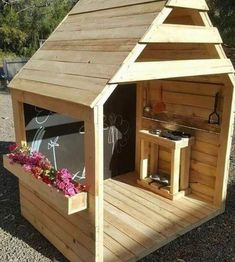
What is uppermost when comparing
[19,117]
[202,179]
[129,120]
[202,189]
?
[19,117]

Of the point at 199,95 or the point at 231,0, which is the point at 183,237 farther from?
the point at 231,0

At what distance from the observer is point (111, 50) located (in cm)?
276

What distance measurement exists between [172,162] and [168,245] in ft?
3.67

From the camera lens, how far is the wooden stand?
13.6 feet

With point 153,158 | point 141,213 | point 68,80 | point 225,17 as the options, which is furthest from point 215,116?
point 225,17

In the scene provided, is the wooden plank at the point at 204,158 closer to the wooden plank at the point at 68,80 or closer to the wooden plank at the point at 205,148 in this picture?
the wooden plank at the point at 205,148

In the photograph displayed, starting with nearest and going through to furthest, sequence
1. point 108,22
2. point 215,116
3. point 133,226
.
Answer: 1. point 108,22
2. point 133,226
3. point 215,116

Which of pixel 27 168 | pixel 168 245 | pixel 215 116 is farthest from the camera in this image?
pixel 215 116

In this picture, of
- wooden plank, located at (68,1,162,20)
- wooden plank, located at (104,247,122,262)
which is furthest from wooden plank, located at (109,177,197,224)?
wooden plank, located at (68,1,162,20)

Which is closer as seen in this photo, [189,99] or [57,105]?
[57,105]

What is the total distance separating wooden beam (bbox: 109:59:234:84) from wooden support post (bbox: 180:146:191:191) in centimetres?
124

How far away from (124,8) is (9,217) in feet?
9.05

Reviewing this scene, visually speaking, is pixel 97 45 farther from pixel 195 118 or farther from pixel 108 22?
pixel 195 118

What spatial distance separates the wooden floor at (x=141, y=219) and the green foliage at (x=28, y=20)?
69.0 ft
